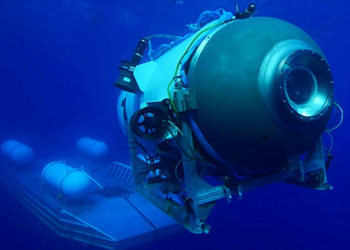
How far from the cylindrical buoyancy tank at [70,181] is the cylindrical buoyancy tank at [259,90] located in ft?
15.0

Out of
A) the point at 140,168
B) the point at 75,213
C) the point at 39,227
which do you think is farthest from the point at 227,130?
the point at 39,227

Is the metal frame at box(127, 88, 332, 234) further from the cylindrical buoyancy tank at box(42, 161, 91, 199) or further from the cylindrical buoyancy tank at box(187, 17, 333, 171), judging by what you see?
the cylindrical buoyancy tank at box(42, 161, 91, 199)

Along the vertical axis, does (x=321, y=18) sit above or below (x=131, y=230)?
above

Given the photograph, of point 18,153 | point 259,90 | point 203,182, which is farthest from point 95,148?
point 259,90

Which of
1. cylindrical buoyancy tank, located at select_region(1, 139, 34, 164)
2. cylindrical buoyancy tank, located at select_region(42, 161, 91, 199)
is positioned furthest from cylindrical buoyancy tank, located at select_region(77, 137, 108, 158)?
cylindrical buoyancy tank, located at select_region(42, 161, 91, 199)

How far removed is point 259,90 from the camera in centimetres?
223

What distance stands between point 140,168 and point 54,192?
13.0ft

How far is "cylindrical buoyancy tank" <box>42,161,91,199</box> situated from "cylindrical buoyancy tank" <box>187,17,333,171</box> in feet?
15.0

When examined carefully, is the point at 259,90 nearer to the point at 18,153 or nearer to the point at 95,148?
the point at 95,148

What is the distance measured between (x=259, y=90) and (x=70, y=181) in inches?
207

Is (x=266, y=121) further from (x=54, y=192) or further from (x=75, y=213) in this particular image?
(x=54, y=192)

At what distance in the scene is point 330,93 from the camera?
2.43 meters

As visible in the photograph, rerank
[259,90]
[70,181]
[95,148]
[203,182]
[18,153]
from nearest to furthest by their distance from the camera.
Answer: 1. [259,90]
2. [203,182]
3. [70,181]
4. [18,153]
5. [95,148]

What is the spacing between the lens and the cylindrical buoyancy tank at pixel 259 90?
223 centimetres
